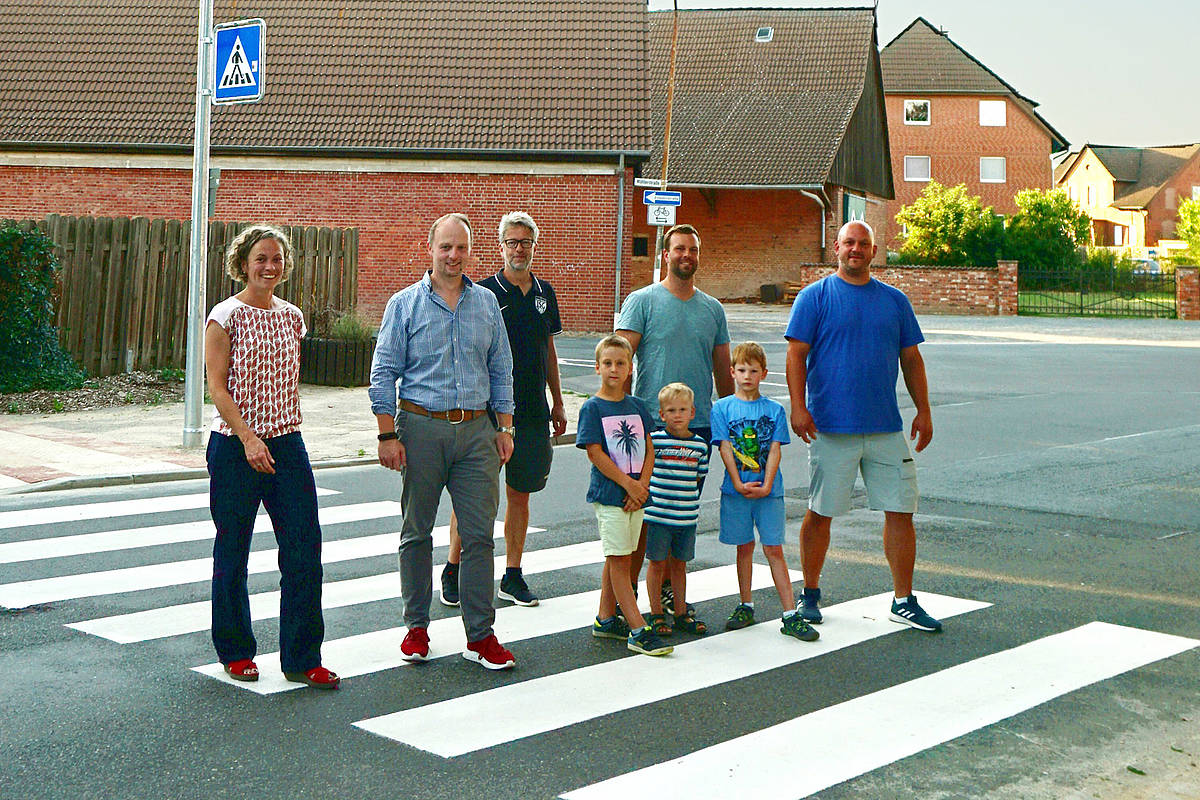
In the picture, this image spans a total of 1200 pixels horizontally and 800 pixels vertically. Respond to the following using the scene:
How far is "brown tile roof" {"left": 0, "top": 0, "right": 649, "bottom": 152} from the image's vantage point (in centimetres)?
2830

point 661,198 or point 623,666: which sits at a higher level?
point 661,198

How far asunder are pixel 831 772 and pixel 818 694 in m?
0.90

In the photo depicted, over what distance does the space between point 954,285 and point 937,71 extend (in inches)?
1068

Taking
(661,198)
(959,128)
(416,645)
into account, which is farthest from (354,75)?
(959,128)

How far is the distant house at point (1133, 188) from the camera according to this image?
304 feet

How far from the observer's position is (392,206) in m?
28.6

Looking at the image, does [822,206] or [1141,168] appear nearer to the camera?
[822,206]

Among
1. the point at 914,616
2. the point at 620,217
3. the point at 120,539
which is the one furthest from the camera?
the point at 620,217

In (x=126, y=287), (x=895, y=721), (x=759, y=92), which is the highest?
(x=759, y=92)

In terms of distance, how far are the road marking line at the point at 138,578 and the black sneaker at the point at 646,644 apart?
186cm

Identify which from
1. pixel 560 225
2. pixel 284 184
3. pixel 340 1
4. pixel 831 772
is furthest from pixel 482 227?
pixel 831 772

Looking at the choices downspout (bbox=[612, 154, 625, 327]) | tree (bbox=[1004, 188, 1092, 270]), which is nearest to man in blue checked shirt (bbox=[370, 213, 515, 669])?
downspout (bbox=[612, 154, 625, 327])

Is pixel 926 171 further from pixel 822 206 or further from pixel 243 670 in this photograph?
pixel 243 670

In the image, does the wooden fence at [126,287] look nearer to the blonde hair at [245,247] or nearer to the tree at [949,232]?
the blonde hair at [245,247]
